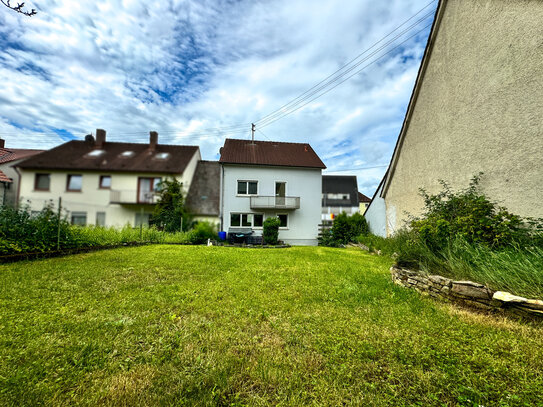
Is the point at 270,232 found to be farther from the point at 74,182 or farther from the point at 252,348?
the point at 252,348

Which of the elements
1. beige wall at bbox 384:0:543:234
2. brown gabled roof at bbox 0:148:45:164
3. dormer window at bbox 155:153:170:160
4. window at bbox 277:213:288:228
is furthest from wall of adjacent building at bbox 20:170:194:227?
window at bbox 277:213:288:228

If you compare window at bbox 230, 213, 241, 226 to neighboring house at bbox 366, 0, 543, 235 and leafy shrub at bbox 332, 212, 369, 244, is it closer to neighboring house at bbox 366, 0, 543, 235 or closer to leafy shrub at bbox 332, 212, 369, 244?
leafy shrub at bbox 332, 212, 369, 244

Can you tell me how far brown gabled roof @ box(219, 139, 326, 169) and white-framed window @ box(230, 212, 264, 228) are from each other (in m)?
3.99

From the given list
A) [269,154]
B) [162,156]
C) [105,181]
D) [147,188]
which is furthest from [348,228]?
[105,181]

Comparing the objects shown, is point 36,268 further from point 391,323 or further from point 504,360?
A: point 504,360

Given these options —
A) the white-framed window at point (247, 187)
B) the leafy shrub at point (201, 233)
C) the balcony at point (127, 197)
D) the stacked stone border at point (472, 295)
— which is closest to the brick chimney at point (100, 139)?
the balcony at point (127, 197)

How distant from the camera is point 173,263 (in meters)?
6.18

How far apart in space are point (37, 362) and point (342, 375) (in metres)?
2.50

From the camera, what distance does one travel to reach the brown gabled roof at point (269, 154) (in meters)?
18.0

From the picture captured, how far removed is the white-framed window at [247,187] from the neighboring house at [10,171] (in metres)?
13.1

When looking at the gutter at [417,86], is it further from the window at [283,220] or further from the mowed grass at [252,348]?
the window at [283,220]

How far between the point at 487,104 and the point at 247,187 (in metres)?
14.2

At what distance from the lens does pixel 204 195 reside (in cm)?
1377

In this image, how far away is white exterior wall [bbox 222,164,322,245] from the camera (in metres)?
17.6
